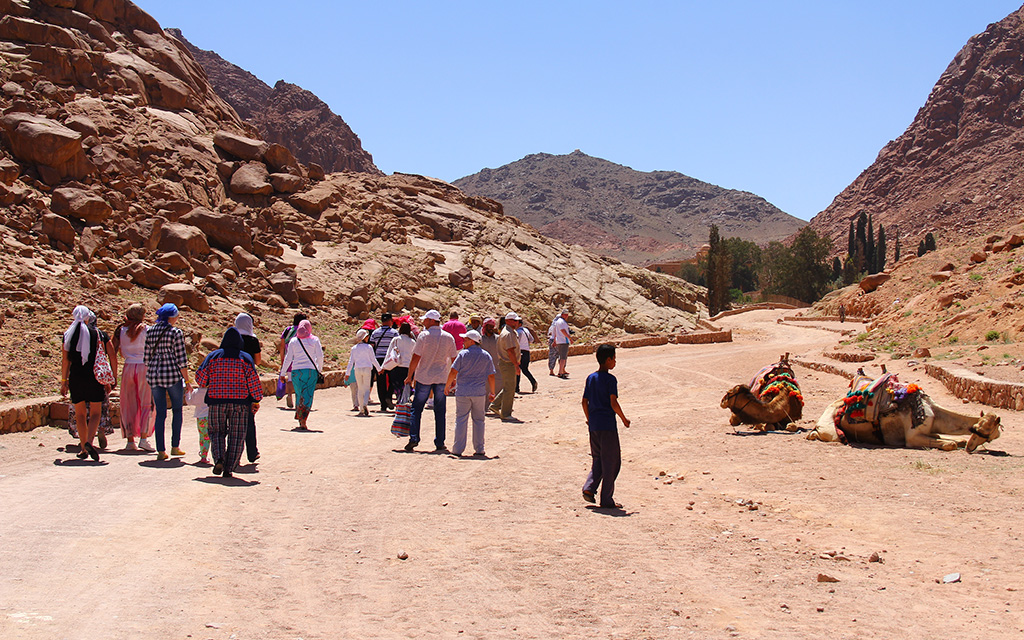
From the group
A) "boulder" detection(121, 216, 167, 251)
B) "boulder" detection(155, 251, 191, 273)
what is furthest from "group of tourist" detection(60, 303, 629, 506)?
"boulder" detection(121, 216, 167, 251)

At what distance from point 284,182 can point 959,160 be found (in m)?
147

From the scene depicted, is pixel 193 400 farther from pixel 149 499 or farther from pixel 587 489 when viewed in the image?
pixel 587 489

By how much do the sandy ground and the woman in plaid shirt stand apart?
325mm

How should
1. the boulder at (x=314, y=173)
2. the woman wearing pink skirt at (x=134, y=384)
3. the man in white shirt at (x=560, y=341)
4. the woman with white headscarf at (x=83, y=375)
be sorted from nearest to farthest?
1. the woman with white headscarf at (x=83, y=375)
2. the woman wearing pink skirt at (x=134, y=384)
3. the man in white shirt at (x=560, y=341)
4. the boulder at (x=314, y=173)

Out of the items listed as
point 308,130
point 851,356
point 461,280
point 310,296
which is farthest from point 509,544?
point 308,130

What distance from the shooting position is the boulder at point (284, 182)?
36.6 metres

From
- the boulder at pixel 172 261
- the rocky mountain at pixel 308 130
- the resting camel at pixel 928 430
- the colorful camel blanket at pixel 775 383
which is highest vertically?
the rocky mountain at pixel 308 130

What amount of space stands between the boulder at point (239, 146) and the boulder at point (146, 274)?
13.6 m

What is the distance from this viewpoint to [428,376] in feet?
37.9

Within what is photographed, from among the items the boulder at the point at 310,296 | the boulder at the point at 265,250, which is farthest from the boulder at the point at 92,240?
the boulder at the point at 310,296

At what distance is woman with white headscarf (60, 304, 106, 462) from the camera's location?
32.9 ft

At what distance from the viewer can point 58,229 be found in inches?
909

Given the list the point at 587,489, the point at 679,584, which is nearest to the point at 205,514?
the point at 587,489

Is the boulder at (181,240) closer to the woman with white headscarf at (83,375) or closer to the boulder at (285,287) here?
the boulder at (285,287)
